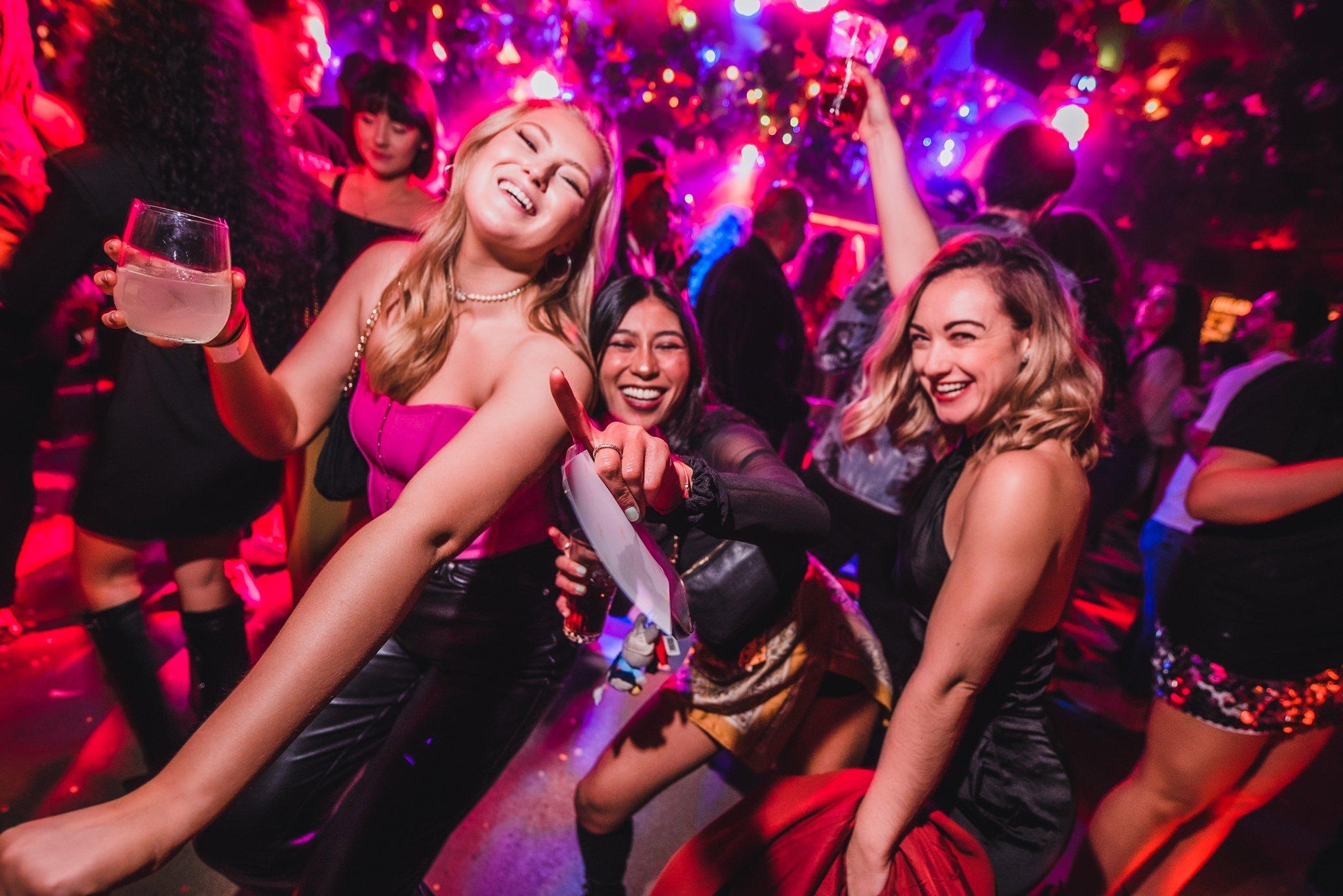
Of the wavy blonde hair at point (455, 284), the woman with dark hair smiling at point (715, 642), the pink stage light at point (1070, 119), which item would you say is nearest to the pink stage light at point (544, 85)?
the pink stage light at point (1070, 119)

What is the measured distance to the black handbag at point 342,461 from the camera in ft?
5.98

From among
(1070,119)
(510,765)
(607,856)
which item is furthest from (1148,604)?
(1070,119)

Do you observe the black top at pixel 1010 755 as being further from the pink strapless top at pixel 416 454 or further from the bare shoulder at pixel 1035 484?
the pink strapless top at pixel 416 454

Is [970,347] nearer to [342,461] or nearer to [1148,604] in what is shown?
[342,461]

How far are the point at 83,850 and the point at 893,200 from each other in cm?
241

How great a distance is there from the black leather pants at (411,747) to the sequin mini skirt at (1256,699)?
172cm

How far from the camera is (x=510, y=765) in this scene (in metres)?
2.56

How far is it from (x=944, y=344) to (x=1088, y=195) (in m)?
9.48

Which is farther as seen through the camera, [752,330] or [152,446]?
[752,330]

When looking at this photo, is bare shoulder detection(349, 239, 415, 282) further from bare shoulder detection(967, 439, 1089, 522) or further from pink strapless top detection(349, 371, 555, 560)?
bare shoulder detection(967, 439, 1089, 522)

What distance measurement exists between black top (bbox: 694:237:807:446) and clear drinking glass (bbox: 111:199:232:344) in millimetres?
2463

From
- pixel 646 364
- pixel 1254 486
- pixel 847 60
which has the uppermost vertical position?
pixel 847 60

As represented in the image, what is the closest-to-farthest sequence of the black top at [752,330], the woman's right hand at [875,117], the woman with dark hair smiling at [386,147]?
1. the woman's right hand at [875,117]
2. the woman with dark hair smiling at [386,147]
3. the black top at [752,330]

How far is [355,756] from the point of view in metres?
1.49
